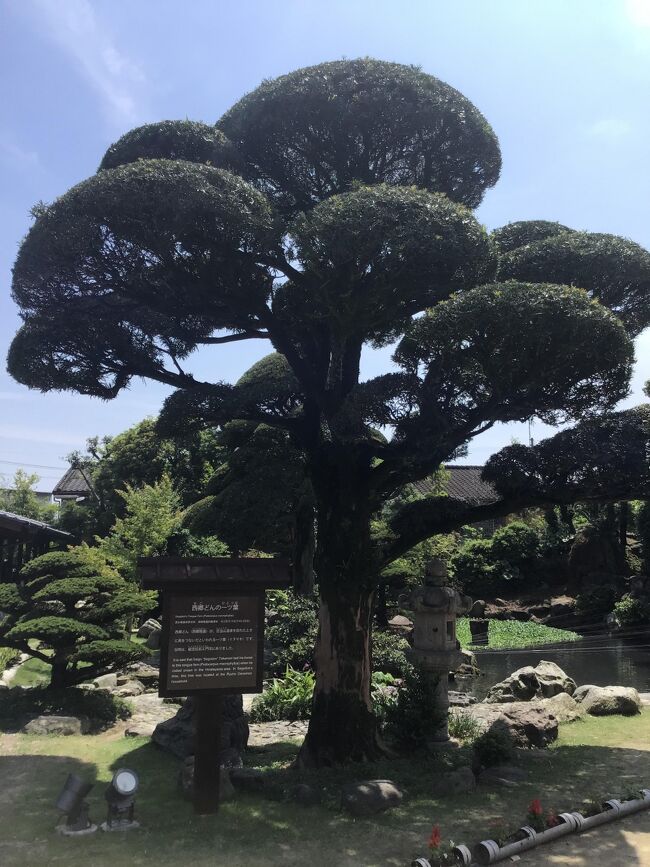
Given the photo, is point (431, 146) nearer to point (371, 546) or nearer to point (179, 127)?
point (179, 127)

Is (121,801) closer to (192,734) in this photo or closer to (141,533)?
(192,734)

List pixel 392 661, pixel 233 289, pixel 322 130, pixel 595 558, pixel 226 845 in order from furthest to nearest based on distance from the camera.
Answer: pixel 595 558, pixel 392 661, pixel 322 130, pixel 233 289, pixel 226 845

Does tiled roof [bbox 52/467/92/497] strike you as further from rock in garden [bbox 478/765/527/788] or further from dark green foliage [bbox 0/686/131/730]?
rock in garden [bbox 478/765/527/788]

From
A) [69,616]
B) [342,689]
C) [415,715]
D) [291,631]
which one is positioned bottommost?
[415,715]

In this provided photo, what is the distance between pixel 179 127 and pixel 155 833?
27.6 ft

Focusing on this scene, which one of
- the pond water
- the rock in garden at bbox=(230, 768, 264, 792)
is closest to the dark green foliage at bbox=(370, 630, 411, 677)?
the pond water

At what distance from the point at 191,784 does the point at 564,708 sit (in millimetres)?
6886

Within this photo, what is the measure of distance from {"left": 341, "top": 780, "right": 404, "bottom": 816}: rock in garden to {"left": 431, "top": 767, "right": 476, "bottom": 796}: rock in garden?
0.54m

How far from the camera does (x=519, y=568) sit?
28719 mm

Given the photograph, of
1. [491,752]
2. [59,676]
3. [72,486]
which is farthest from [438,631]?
[72,486]

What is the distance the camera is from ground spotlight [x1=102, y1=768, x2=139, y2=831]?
19.8 feet

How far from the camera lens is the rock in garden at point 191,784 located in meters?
6.99

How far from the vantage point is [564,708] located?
11.0m

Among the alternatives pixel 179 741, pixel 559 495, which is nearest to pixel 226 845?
pixel 179 741
